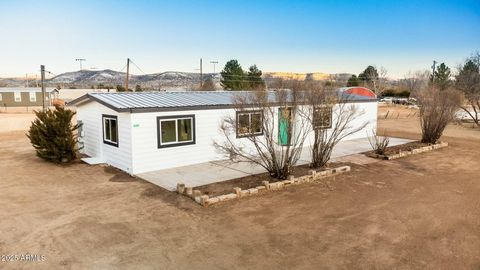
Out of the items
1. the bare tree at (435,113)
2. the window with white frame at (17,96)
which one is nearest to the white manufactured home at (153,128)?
the bare tree at (435,113)

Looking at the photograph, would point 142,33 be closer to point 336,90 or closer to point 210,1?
point 210,1

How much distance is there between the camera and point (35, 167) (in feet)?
35.5

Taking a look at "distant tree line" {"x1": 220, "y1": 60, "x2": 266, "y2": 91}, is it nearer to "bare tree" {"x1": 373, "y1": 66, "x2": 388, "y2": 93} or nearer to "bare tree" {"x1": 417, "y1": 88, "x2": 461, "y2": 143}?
"bare tree" {"x1": 373, "y1": 66, "x2": 388, "y2": 93}

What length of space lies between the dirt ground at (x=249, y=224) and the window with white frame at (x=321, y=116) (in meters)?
1.61

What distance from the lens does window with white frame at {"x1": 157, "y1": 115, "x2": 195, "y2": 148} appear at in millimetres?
10227

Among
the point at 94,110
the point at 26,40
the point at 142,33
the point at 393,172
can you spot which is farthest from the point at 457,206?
the point at 26,40

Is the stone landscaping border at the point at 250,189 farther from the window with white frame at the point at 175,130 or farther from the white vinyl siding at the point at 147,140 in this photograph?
the window with white frame at the point at 175,130

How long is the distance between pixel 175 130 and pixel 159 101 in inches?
43.6

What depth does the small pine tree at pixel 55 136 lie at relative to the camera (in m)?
11.1

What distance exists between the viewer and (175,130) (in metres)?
10.6

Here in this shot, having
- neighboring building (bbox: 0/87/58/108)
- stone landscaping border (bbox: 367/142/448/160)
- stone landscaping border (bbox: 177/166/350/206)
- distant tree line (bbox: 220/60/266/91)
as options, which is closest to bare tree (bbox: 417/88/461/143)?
stone landscaping border (bbox: 367/142/448/160)

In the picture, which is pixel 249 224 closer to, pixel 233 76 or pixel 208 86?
pixel 208 86

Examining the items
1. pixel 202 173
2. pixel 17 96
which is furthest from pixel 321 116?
pixel 17 96

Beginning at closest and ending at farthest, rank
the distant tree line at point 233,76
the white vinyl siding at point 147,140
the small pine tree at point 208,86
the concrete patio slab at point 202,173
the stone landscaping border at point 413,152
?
the concrete patio slab at point 202,173 → the white vinyl siding at point 147,140 → the stone landscaping border at point 413,152 → the small pine tree at point 208,86 → the distant tree line at point 233,76
